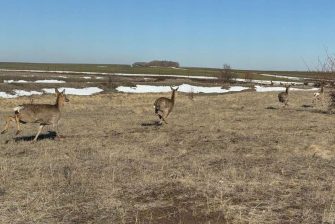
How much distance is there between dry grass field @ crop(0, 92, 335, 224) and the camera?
27.1 ft

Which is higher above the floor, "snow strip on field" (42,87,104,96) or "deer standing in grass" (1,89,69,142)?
"deer standing in grass" (1,89,69,142)

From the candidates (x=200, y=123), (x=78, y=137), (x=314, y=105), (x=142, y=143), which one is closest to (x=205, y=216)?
(x=142, y=143)

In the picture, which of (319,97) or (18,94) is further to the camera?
(18,94)

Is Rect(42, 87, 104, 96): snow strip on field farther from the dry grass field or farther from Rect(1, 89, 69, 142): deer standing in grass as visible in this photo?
Rect(1, 89, 69, 142): deer standing in grass

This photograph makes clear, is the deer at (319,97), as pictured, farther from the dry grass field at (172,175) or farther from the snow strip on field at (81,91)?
the snow strip on field at (81,91)

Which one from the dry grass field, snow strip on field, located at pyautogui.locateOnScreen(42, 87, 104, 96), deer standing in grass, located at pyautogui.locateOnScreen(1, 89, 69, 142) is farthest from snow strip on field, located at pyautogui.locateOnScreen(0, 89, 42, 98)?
deer standing in grass, located at pyautogui.locateOnScreen(1, 89, 69, 142)

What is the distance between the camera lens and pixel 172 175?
11.0m

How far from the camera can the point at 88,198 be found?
9.20 m

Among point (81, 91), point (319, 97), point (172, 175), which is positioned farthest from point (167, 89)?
point (172, 175)

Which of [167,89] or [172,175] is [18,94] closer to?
[167,89]

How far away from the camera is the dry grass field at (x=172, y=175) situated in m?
8.26

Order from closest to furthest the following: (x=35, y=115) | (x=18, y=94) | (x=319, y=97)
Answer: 1. (x=35, y=115)
2. (x=319, y=97)
3. (x=18, y=94)

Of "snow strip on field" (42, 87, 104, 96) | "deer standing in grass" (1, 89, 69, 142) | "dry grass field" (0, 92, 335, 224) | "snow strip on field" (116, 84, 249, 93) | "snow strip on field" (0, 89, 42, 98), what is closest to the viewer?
"dry grass field" (0, 92, 335, 224)

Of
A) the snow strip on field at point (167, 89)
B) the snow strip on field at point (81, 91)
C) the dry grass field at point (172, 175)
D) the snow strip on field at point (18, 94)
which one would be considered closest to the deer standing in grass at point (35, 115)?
Result: the dry grass field at point (172, 175)
